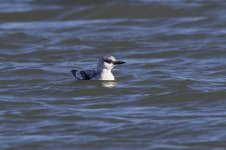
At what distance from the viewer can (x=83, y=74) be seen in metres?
16.3

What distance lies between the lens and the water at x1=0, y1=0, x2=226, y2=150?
12.7 m

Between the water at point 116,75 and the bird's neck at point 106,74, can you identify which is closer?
the water at point 116,75

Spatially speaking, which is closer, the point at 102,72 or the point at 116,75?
the point at 102,72

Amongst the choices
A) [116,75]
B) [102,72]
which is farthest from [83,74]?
[116,75]

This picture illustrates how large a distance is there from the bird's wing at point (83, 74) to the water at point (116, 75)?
0.39 feet

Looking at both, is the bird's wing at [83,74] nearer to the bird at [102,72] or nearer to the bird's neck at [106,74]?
the bird at [102,72]

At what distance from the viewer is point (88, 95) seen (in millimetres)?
15336

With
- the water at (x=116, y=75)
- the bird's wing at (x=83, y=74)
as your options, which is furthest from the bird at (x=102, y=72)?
the water at (x=116, y=75)

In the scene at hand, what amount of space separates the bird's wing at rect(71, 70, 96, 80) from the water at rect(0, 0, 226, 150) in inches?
4.7

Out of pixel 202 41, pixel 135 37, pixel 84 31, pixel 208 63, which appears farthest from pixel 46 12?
pixel 208 63

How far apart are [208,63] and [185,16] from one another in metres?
5.36

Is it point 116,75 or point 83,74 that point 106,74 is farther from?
point 116,75

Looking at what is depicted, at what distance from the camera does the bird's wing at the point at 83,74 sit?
16.2 metres

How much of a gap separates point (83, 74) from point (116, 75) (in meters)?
0.97
